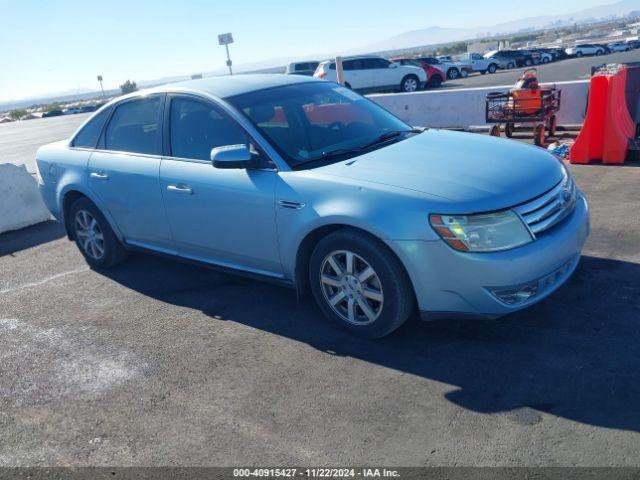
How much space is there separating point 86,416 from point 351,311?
1752mm

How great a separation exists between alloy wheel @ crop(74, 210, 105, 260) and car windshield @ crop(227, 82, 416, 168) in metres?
2.18

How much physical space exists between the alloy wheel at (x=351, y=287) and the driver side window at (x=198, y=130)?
1.16 metres

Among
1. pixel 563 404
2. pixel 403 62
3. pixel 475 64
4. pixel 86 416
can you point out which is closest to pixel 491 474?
pixel 563 404

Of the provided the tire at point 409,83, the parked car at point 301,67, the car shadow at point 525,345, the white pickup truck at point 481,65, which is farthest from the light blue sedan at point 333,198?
the white pickup truck at point 481,65

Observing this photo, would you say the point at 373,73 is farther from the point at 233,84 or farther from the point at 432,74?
the point at 233,84

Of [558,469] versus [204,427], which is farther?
[204,427]

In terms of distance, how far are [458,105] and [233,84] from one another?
24.9 ft

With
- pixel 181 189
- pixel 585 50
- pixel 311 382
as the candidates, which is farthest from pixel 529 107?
pixel 585 50

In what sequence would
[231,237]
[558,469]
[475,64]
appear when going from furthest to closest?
[475,64], [231,237], [558,469]

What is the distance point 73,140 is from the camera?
569 cm

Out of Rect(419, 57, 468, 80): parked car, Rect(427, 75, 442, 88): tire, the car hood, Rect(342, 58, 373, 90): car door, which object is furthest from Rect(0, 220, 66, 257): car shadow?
Rect(419, 57, 468, 80): parked car

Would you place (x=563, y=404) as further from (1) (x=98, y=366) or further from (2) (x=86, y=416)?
(1) (x=98, y=366)

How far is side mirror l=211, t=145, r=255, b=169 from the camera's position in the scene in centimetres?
391

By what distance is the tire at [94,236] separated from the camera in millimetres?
5484
